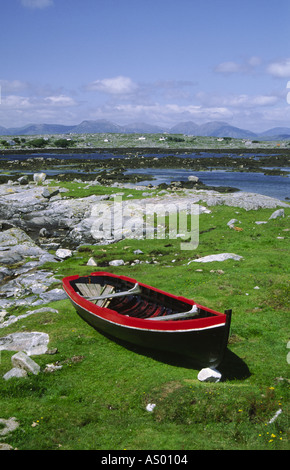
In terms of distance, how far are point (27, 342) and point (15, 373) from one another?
2877mm

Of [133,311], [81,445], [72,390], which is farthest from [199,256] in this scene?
[81,445]

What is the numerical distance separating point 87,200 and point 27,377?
4064 cm

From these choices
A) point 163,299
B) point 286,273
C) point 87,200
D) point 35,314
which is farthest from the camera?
point 87,200

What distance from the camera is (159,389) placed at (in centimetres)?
1119

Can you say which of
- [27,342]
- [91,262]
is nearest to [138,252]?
[91,262]

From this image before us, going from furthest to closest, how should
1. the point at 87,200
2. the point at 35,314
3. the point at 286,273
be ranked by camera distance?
the point at 87,200, the point at 286,273, the point at 35,314

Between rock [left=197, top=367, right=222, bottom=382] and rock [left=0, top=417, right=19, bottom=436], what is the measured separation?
6.10 m

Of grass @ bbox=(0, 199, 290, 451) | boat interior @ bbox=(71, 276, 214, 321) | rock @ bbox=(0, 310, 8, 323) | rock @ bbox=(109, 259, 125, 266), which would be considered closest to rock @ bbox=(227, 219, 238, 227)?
rock @ bbox=(109, 259, 125, 266)

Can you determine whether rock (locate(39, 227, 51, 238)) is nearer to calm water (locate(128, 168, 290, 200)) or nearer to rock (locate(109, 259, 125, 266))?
rock (locate(109, 259, 125, 266))

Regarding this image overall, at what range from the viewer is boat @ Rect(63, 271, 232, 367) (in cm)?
1164

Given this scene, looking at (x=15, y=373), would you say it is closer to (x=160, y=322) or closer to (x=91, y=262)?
(x=160, y=322)
